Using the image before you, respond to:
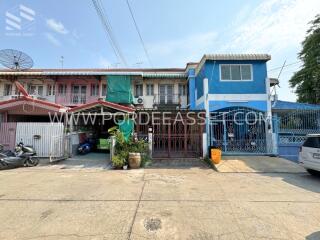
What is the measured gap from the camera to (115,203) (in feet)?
16.1

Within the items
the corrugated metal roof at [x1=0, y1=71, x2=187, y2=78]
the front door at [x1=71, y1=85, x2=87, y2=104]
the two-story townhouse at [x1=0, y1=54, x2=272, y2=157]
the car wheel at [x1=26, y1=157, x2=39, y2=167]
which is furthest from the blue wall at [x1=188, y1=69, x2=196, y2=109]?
the car wheel at [x1=26, y1=157, x2=39, y2=167]

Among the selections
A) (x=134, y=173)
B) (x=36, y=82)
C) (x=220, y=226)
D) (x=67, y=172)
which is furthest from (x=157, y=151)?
(x=36, y=82)

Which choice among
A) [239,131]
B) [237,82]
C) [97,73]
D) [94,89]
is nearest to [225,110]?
[239,131]

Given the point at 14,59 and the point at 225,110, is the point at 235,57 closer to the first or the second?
the point at 225,110

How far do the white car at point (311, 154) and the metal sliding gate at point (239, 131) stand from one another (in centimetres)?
393

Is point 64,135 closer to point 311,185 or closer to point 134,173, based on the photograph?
point 134,173

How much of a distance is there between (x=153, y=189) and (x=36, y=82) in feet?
58.4

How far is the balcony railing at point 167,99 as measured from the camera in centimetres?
1811

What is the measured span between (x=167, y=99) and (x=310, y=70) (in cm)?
1457

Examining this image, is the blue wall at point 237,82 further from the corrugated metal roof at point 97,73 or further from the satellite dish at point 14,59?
the satellite dish at point 14,59

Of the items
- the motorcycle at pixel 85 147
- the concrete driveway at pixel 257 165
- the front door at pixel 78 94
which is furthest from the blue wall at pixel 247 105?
the front door at pixel 78 94

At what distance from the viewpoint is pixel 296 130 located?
1200cm

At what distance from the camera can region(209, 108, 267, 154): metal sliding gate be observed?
11.9 m

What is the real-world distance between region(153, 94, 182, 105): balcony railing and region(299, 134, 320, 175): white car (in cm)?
1123
